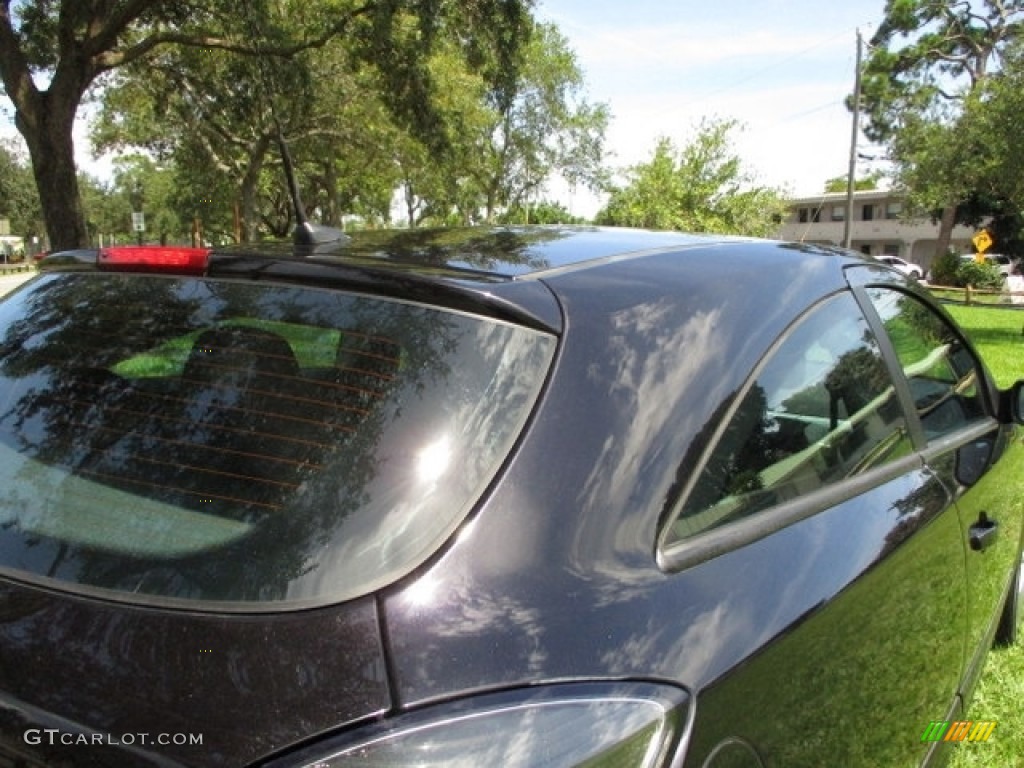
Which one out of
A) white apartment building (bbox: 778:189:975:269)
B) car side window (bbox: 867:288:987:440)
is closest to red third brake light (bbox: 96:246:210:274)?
car side window (bbox: 867:288:987:440)

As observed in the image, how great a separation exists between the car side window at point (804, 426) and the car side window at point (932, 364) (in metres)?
0.22

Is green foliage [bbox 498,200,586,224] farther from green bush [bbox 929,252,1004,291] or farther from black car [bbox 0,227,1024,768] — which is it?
black car [bbox 0,227,1024,768]

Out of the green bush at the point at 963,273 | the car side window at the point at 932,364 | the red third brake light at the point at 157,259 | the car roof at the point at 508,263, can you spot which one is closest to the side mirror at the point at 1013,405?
the car side window at the point at 932,364

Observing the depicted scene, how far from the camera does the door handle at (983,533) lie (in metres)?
2.33

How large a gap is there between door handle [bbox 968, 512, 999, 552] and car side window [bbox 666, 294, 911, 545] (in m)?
0.37

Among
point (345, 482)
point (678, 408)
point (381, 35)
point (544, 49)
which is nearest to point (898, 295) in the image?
point (678, 408)

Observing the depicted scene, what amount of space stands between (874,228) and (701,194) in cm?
4269

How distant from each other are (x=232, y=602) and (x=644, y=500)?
2.16 ft

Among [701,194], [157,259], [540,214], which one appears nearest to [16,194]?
[540,214]

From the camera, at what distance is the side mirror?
111 inches

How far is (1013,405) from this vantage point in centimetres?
281

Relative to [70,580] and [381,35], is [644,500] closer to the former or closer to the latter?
[70,580]

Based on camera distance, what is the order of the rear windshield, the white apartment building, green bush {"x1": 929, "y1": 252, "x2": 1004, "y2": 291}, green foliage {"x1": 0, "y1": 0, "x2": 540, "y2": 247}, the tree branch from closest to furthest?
the rear windshield, green foliage {"x1": 0, "y1": 0, "x2": 540, "y2": 247}, the tree branch, green bush {"x1": 929, "y1": 252, "x2": 1004, "y2": 291}, the white apartment building

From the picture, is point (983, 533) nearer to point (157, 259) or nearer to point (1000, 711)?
point (1000, 711)
